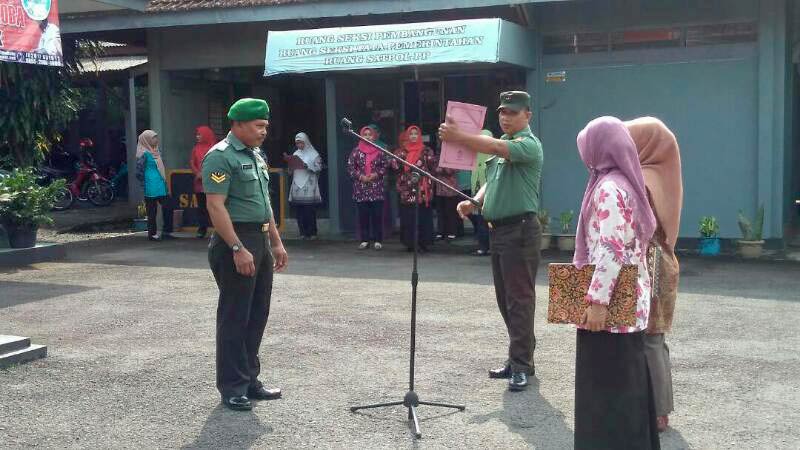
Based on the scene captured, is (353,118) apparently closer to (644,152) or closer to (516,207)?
(516,207)

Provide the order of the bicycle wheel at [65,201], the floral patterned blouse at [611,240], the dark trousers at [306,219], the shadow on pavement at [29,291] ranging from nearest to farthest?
1. the floral patterned blouse at [611,240]
2. the shadow on pavement at [29,291]
3. the dark trousers at [306,219]
4. the bicycle wheel at [65,201]

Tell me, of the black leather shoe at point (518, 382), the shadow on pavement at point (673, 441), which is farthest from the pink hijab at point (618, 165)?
the black leather shoe at point (518, 382)

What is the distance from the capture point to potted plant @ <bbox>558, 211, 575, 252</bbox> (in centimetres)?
1273

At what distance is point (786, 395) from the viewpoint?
5.94 metres

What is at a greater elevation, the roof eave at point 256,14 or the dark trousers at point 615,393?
the roof eave at point 256,14

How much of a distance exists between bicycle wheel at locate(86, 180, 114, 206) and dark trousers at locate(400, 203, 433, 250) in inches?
391

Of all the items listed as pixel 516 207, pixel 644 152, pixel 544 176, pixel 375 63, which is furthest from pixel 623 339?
pixel 544 176

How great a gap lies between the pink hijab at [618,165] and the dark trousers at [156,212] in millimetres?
10952

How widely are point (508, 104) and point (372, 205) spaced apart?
707 centimetres

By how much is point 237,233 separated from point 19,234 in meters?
7.04

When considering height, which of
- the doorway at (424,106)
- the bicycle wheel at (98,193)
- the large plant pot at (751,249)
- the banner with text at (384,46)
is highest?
the banner with text at (384,46)

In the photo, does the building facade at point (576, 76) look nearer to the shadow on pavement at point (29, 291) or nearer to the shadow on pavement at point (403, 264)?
the shadow on pavement at point (403, 264)

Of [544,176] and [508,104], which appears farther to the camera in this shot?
[544,176]

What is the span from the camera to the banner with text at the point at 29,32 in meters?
10.4
